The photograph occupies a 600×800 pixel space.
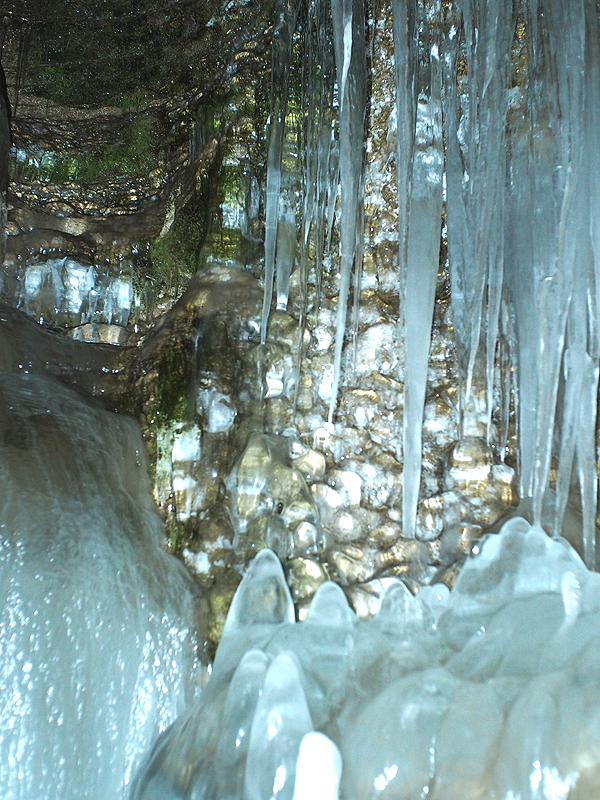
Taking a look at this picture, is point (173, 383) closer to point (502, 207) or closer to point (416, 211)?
point (416, 211)

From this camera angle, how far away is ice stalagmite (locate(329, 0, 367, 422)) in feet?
8.64

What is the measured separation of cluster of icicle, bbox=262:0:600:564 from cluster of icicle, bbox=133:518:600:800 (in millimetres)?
445

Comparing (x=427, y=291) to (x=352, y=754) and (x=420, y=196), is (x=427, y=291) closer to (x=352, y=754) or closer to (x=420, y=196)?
(x=420, y=196)

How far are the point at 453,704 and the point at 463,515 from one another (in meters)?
1.13

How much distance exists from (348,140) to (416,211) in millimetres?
385

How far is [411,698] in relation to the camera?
63.9 inches

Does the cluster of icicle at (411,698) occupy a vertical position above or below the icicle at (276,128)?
below

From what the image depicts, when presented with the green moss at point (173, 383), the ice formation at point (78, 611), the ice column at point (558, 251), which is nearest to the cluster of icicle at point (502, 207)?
the ice column at point (558, 251)

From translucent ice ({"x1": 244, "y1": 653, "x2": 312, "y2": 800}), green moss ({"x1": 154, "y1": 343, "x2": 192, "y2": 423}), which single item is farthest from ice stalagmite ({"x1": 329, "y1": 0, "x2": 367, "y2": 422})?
translucent ice ({"x1": 244, "y1": 653, "x2": 312, "y2": 800})

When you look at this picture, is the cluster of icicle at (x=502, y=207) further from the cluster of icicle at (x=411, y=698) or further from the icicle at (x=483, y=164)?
the cluster of icicle at (x=411, y=698)

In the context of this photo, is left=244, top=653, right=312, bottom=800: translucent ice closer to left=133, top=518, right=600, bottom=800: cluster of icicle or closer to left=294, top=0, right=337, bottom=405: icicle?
left=133, top=518, right=600, bottom=800: cluster of icicle

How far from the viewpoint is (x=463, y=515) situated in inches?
104

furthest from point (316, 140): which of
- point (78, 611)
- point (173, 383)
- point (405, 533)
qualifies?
point (78, 611)

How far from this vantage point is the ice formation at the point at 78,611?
183 cm
